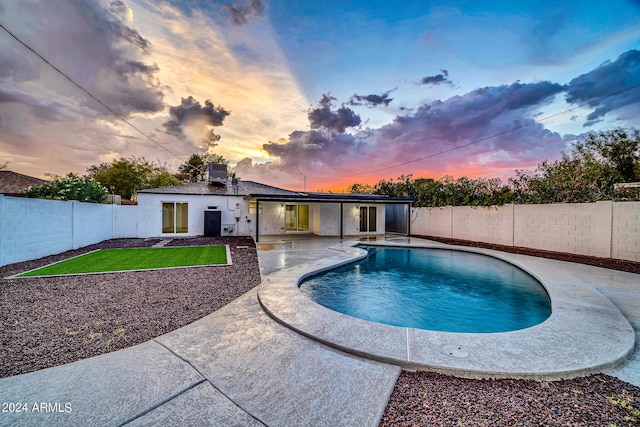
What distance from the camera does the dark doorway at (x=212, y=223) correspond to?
48.2ft

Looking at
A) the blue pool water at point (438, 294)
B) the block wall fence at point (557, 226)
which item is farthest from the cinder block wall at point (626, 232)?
the blue pool water at point (438, 294)

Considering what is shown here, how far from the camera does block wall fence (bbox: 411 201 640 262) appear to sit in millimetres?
7988

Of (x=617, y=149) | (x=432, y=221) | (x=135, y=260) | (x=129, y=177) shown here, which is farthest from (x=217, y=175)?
(x=617, y=149)

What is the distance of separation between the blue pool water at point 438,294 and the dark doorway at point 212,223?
9.15 m

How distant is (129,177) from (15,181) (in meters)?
9.85

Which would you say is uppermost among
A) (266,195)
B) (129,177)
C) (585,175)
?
(129,177)

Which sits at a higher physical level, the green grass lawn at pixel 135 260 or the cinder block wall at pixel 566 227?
the cinder block wall at pixel 566 227

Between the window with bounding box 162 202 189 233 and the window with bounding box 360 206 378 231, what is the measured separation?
1039 cm

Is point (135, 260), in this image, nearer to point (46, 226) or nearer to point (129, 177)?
point (46, 226)

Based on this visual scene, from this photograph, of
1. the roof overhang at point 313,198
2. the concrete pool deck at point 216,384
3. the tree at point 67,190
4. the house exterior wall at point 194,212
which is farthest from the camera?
the house exterior wall at point 194,212

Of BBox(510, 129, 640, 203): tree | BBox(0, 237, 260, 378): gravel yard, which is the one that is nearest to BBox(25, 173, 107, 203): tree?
BBox(0, 237, 260, 378): gravel yard

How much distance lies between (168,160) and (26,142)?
22.2 meters

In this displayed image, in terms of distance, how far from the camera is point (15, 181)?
60.0ft

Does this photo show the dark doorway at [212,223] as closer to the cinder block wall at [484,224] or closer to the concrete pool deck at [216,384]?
the concrete pool deck at [216,384]
